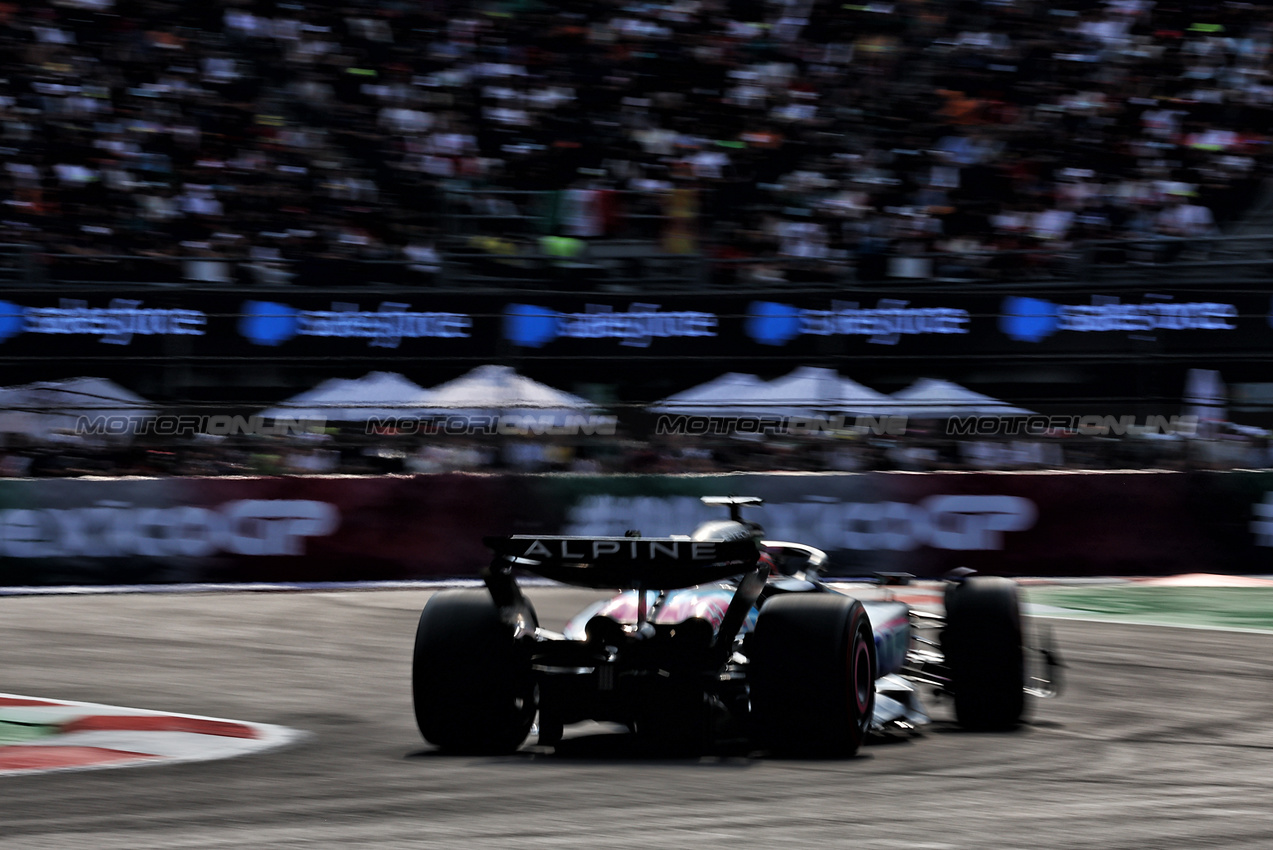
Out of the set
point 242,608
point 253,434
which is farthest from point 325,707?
point 253,434

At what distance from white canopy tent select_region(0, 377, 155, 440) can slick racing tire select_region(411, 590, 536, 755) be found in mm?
8042

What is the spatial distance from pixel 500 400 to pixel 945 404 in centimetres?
380

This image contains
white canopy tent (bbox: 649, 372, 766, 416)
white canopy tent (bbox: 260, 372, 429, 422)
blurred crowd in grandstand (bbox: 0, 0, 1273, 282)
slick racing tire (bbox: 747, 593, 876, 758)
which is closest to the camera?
slick racing tire (bbox: 747, 593, 876, 758)

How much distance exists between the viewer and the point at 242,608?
12.3m

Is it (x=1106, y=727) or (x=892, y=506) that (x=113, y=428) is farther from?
(x=1106, y=727)

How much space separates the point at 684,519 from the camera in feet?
46.4

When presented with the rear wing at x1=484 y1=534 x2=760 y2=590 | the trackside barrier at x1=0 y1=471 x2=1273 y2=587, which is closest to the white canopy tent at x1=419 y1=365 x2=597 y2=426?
the trackside barrier at x1=0 y1=471 x2=1273 y2=587

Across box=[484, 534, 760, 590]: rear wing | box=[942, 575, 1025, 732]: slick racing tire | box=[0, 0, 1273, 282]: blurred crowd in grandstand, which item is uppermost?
box=[0, 0, 1273, 282]: blurred crowd in grandstand
